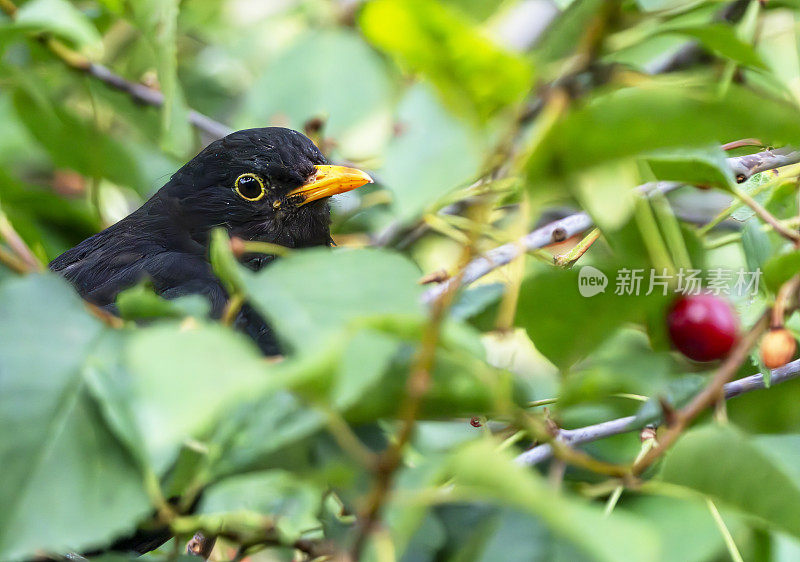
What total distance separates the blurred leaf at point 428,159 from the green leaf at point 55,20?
3.97ft

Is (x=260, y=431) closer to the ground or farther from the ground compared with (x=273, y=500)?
farther from the ground

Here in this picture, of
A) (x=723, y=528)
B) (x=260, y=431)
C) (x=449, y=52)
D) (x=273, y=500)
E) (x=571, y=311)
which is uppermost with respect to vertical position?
(x=449, y=52)

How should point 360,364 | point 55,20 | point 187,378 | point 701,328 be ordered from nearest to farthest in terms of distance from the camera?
point 187,378
point 360,364
point 701,328
point 55,20

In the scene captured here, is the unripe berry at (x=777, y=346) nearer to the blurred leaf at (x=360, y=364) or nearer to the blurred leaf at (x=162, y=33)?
the blurred leaf at (x=360, y=364)

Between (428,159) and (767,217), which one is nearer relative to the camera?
(428,159)

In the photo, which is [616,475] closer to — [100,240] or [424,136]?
[424,136]

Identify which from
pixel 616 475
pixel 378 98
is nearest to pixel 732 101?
pixel 616 475

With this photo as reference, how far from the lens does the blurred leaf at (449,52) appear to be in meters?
0.80

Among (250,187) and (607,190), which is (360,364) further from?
(250,187)

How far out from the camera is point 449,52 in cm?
82

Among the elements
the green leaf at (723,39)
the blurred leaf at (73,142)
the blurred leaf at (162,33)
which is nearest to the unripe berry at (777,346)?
the green leaf at (723,39)

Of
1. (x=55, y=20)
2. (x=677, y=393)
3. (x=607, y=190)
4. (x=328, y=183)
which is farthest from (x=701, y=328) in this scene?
(x=328, y=183)

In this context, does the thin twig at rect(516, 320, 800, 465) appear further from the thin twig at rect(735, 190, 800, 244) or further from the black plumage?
the black plumage

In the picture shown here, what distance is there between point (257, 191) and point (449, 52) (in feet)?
8.05
